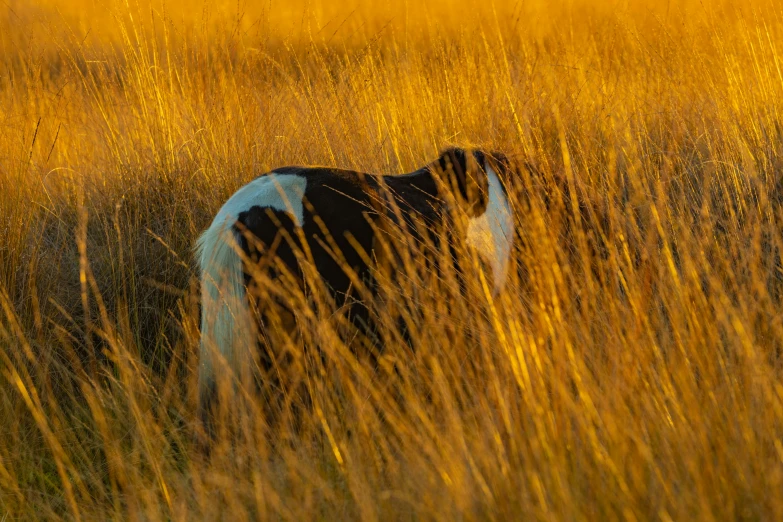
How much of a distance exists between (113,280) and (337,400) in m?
1.43

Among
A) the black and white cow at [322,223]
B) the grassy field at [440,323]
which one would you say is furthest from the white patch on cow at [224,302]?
the grassy field at [440,323]

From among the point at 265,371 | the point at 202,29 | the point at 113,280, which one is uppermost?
the point at 202,29

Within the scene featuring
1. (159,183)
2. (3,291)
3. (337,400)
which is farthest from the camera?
(159,183)

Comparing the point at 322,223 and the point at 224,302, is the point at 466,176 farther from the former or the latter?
the point at 224,302

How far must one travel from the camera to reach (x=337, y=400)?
223 cm

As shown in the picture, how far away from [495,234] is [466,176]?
24cm

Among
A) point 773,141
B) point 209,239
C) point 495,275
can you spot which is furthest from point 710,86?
point 209,239

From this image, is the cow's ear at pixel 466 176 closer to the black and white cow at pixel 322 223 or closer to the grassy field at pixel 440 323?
the black and white cow at pixel 322 223

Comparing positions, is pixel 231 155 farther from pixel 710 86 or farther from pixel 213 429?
pixel 710 86

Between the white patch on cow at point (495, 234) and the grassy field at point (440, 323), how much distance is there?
2.7 inches

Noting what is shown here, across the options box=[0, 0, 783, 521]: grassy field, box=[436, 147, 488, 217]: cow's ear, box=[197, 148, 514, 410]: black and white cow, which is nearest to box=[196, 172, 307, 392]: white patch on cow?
box=[197, 148, 514, 410]: black and white cow

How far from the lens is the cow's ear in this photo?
2674 mm

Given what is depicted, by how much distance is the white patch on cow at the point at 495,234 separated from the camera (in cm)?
259

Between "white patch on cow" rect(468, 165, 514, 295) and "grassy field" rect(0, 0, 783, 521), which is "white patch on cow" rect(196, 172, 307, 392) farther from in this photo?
"white patch on cow" rect(468, 165, 514, 295)
